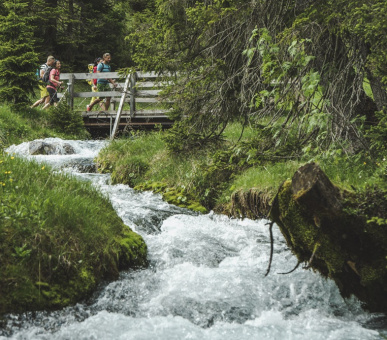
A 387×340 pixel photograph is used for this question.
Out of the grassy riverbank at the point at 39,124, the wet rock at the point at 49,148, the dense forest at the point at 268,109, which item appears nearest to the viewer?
the dense forest at the point at 268,109

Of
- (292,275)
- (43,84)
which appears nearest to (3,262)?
(292,275)

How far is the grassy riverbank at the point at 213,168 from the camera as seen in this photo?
6.96 meters

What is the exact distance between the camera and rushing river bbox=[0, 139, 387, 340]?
4.20 metres

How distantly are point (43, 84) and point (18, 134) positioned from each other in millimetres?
3338

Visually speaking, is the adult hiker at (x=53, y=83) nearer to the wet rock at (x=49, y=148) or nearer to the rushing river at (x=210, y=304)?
the wet rock at (x=49, y=148)

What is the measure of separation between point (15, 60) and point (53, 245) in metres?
12.7

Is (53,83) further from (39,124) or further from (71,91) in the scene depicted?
(39,124)

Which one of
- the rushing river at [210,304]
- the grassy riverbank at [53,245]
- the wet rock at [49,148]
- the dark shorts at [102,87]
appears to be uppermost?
the dark shorts at [102,87]

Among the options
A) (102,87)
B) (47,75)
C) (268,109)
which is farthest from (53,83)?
(268,109)

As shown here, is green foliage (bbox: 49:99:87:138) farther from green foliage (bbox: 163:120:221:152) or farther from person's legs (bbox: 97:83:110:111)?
green foliage (bbox: 163:120:221:152)

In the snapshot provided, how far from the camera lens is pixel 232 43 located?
29.9ft

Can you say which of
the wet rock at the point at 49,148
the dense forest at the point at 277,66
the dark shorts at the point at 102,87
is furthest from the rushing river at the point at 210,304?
the dark shorts at the point at 102,87

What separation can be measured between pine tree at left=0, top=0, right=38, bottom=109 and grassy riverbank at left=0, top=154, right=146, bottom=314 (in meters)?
10.7

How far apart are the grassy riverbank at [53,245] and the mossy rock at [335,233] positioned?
196 cm
